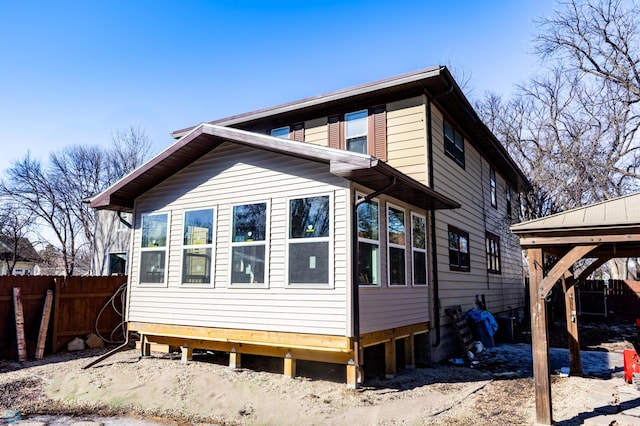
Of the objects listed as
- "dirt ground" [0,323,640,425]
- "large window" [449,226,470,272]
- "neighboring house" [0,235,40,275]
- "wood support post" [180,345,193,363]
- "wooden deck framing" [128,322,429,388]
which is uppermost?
"neighboring house" [0,235,40,275]

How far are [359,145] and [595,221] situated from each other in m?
5.61

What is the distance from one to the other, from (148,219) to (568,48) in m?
18.2

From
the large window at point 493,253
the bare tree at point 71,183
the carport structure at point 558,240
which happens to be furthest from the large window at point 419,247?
the bare tree at point 71,183

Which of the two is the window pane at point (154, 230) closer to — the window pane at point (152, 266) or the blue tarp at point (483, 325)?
the window pane at point (152, 266)

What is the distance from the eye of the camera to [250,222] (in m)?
7.98

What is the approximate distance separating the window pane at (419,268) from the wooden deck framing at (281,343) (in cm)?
91

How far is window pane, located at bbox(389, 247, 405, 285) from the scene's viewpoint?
8.00 metres

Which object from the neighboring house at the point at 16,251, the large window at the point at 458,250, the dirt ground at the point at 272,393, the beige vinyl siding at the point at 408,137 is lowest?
the dirt ground at the point at 272,393

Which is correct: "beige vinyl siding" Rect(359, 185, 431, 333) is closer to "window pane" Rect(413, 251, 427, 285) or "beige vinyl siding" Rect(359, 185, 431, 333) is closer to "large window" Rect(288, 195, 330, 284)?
"window pane" Rect(413, 251, 427, 285)

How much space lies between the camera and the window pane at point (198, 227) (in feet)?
27.8

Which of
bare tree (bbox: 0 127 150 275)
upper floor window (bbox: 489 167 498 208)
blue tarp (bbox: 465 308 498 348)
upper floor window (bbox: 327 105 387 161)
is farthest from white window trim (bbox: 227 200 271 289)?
bare tree (bbox: 0 127 150 275)

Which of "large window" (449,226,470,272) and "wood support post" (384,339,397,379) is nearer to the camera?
"wood support post" (384,339,397,379)

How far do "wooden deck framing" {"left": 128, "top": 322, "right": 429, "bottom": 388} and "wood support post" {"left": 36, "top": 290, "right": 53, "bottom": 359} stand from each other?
199cm

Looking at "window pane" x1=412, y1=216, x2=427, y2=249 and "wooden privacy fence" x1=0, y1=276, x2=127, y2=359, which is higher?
"window pane" x1=412, y1=216, x2=427, y2=249
